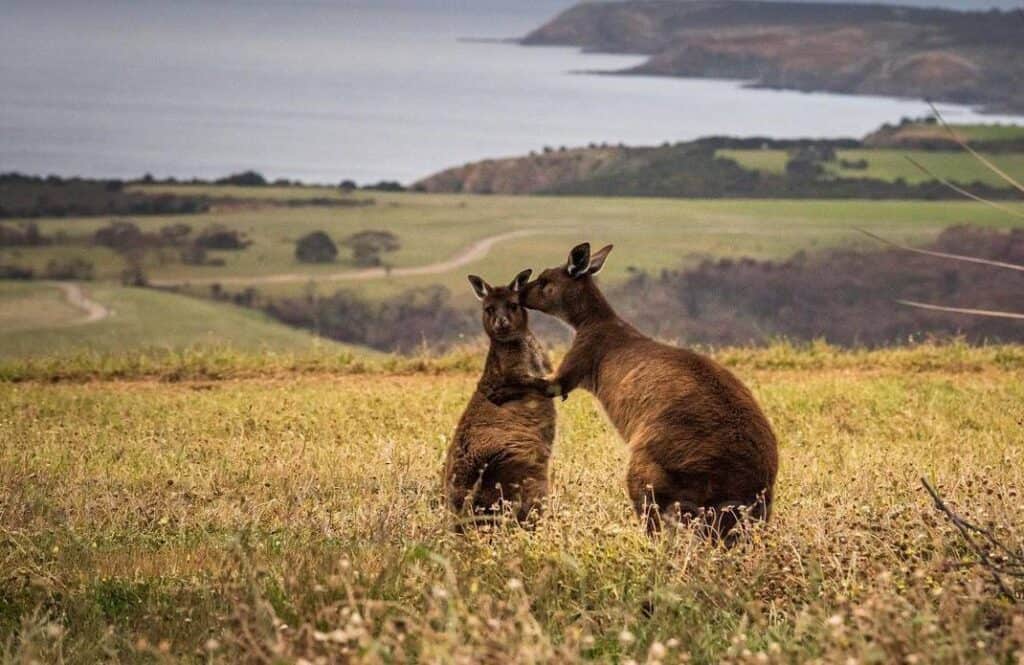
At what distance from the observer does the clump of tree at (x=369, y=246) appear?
51.8 meters

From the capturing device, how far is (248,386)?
1534 centimetres

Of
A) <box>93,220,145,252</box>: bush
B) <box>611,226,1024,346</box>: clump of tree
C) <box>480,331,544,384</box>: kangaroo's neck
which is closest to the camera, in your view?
<box>480,331,544,384</box>: kangaroo's neck

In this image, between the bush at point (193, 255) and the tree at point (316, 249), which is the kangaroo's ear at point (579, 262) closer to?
the bush at point (193, 255)

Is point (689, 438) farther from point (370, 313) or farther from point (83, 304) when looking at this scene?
point (83, 304)

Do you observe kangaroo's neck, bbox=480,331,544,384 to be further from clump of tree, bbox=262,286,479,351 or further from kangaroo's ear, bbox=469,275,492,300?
clump of tree, bbox=262,286,479,351

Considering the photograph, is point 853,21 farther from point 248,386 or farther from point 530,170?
point 248,386

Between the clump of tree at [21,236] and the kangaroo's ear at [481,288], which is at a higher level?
the kangaroo's ear at [481,288]

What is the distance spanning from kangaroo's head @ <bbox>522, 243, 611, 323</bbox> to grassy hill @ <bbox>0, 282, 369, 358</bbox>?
78.4ft

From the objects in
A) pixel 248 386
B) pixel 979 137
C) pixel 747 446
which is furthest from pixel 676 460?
pixel 979 137

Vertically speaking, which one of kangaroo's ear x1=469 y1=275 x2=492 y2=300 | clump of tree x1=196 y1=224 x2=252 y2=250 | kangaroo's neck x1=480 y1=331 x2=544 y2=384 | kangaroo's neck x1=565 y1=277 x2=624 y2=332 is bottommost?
clump of tree x1=196 y1=224 x2=252 y2=250

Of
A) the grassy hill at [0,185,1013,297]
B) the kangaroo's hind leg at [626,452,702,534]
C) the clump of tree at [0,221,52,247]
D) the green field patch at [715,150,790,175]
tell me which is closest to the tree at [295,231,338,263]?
the grassy hill at [0,185,1013,297]

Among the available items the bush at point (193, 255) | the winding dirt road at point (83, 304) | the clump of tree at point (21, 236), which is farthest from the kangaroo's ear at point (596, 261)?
the clump of tree at point (21, 236)

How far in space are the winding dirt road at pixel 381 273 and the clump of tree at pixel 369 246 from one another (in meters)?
0.88

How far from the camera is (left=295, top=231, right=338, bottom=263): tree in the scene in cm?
5125
